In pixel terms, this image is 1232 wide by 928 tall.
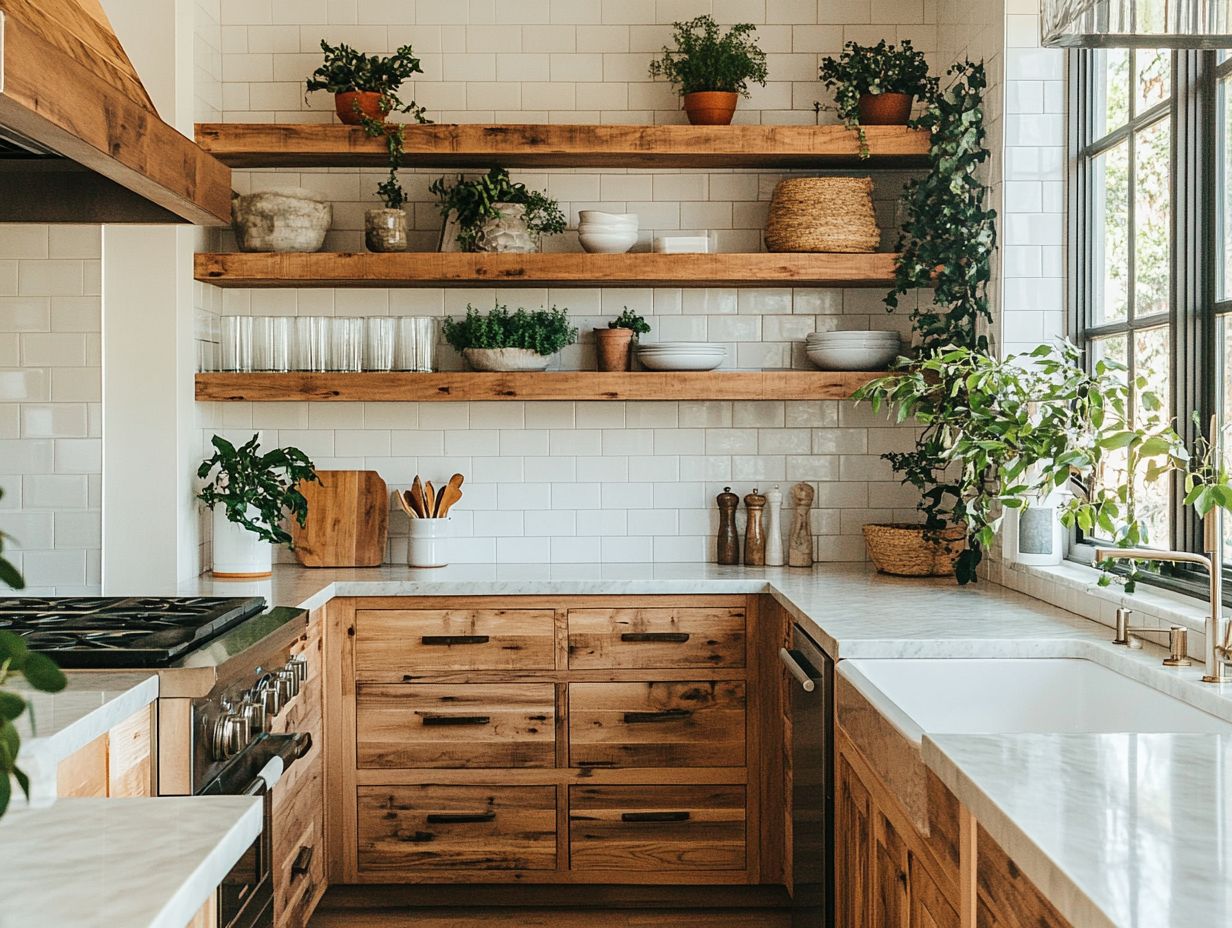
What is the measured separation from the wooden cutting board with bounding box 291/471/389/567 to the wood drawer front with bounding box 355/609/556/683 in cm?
46

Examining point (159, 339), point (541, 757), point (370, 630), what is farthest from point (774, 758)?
point (159, 339)

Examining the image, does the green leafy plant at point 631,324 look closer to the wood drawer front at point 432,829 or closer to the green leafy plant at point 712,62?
the green leafy plant at point 712,62

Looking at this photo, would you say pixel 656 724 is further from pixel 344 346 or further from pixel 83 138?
pixel 83 138

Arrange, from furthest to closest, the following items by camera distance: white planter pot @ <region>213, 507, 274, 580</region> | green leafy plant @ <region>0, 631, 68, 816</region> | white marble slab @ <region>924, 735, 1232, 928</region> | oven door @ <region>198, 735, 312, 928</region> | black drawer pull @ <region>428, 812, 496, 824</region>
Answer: white planter pot @ <region>213, 507, 274, 580</region>
black drawer pull @ <region>428, 812, 496, 824</region>
oven door @ <region>198, 735, 312, 928</region>
white marble slab @ <region>924, 735, 1232, 928</region>
green leafy plant @ <region>0, 631, 68, 816</region>

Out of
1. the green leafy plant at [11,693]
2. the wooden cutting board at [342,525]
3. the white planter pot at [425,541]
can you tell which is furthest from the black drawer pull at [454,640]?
the green leafy plant at [11,693]

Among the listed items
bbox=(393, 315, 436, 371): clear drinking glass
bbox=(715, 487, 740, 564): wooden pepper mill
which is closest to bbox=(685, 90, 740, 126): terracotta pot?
bbox=(393, 315, 436, 371): clear drinking glass

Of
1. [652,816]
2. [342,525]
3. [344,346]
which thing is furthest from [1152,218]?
[342,525]

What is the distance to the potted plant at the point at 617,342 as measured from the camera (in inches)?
154

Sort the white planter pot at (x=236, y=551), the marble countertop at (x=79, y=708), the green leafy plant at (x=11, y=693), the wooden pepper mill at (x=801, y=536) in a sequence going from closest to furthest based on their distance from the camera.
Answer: the green leafy plant at (x=11, y=693)
the marble countertop at (x=79, y=708)
the white planter pot at (x=236, y=551)
the wooden pepper mill at (x=801, y=536)

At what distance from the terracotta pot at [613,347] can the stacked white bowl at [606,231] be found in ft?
0.87

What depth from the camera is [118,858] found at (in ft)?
3.42

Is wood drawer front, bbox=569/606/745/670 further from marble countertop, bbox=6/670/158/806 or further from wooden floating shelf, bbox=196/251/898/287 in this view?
marble countertop, bbox=6/670/158/806

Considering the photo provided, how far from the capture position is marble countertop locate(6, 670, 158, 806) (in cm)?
176

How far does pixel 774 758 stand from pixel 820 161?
200 centimetres
